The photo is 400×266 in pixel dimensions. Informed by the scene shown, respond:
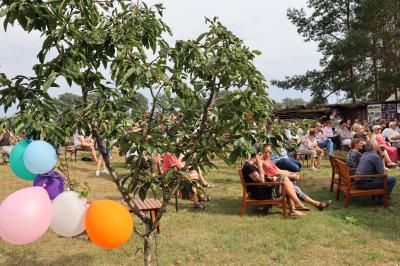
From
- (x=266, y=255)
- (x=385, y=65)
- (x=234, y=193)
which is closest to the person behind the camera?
(x=266, y=255)

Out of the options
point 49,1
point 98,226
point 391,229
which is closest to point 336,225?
point 391,229

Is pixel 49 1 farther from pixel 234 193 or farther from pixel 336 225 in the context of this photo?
pixel 234 193

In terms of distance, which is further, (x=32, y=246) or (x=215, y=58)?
(x=32, y=246)

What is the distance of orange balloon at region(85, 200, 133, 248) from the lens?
Result: 8.52 feet

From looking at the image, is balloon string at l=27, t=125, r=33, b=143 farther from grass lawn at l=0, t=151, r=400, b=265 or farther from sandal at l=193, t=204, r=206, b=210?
sandal at l=193, t=204, r=206, b=210

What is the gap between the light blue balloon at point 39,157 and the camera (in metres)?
2.52

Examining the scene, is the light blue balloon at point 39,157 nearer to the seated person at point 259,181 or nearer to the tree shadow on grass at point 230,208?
the seated person at point 259,181

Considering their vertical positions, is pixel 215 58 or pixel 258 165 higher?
pixel 215 58

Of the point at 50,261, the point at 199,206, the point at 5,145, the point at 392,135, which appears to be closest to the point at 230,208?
the point at 199,206

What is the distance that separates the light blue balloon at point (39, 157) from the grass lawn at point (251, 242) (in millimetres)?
2628

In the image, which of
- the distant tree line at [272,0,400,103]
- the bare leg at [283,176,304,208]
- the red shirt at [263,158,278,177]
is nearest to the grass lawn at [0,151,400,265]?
the bare leg at [283,176,304,208]

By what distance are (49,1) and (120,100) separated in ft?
2.34

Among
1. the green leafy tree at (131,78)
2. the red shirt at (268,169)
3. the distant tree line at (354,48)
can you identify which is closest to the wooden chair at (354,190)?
the red shirt at (268,169)

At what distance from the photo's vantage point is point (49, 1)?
94.8 inches
